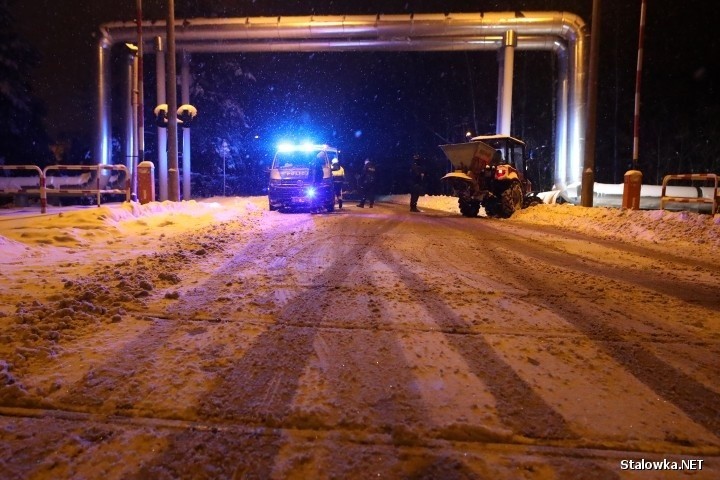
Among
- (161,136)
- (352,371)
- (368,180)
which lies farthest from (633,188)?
(161,136)

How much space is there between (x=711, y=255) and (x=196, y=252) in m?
9.14

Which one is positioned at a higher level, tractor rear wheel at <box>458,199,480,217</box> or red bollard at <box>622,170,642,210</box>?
red bollard at <box>622,170,642,210</box>

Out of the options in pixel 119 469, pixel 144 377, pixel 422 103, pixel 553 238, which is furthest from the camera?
pixel 422 103

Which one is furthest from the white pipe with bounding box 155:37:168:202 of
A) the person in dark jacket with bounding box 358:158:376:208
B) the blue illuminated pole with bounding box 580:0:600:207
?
the blue illuminated pole with bounding box 580:0:600:207

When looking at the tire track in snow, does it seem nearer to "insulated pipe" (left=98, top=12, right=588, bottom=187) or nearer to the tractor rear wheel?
the tractor rear wheel

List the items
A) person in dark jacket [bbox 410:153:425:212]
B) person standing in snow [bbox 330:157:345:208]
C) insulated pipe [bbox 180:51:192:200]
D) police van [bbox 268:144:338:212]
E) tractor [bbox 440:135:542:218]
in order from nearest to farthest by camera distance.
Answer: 1. tractor [bbox 440:135:542:218]
2. police van [bbox 268:144:338:212]
3. person standing in snow [bbox 330:157:345:208]
4. person in dark jacket [bbox 410:153:425:212]
5. insulated pipe [bbox 180:51:192:200]

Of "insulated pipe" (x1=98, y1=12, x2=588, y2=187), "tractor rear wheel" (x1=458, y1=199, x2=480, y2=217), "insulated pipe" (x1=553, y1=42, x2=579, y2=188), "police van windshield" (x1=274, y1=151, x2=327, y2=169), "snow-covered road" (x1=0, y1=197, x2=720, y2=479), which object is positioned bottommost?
"snow-covered road" (x1=0, y1=197, x2=720, y2=479)

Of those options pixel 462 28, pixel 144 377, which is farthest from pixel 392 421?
pixel 462 28

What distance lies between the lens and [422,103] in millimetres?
58188

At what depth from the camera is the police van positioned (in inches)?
739

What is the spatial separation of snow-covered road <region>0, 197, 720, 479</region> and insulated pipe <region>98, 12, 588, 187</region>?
16901 millimetres

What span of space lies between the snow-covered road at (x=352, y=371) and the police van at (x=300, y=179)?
36.7ft

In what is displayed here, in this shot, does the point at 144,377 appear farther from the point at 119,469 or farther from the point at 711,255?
the point at 711,255

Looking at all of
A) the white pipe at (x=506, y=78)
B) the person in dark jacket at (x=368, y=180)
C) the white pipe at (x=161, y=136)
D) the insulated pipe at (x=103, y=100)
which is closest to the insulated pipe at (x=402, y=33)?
the white pipe at (x=506, y=78)
